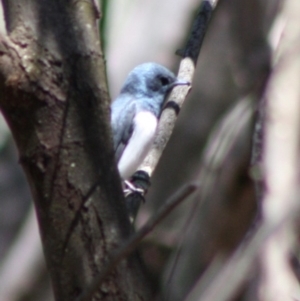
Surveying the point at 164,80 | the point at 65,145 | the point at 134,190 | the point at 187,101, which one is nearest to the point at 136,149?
the point at 164,80

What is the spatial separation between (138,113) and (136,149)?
352mm

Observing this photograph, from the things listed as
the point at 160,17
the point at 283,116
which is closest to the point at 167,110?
the point at 283,116

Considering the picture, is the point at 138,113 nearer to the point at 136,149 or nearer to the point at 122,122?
the point at 122,122

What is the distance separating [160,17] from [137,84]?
2.15 feet

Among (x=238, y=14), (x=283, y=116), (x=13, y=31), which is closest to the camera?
→ (x=283, y=116)

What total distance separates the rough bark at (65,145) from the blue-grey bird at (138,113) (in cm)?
174

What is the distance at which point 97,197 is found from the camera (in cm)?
146

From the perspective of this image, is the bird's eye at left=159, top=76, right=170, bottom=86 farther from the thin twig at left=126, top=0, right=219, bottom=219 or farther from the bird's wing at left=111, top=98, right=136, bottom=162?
the thin twig at left=126, top=0, right=219, bottom=219

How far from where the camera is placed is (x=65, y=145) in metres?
1.47

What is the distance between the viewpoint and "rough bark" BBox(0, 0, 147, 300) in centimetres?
144

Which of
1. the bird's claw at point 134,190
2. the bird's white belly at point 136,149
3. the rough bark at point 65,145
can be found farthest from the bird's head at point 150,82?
the rough bark at point 65,145

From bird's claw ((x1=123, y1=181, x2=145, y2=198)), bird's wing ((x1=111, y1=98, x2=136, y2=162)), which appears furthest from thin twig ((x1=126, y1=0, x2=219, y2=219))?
bird's wing ((x1=111, y1=98, x2=136, y2=162))

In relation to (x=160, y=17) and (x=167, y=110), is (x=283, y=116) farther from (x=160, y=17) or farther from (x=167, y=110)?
(x=160, y=17)

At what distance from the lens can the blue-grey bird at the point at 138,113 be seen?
3301 millimetres
